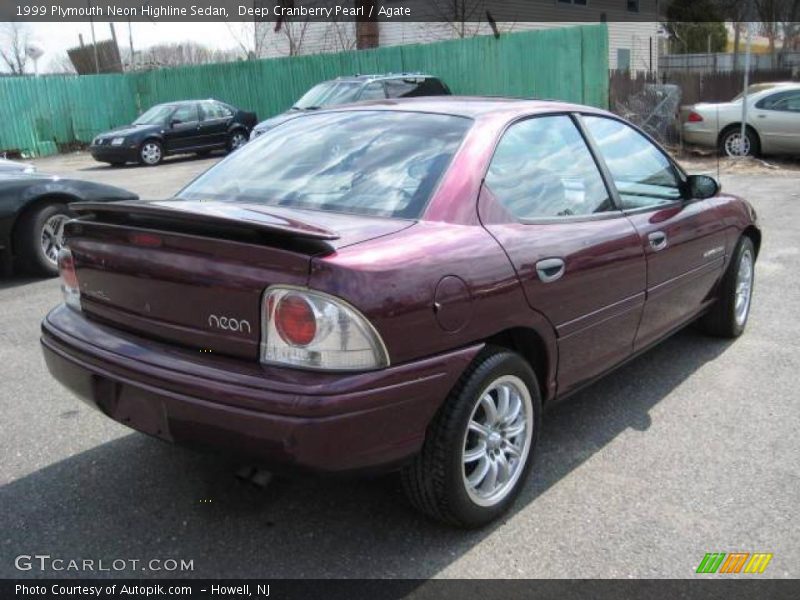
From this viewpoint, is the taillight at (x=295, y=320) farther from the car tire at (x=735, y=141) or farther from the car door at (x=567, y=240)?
the car tire at (x=735, y=141)

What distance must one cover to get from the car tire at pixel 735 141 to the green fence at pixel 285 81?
292 cm

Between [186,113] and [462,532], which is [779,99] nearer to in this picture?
[186,113]

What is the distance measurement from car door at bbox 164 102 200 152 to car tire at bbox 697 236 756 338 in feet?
50.4

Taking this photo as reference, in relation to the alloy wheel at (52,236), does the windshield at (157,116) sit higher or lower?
higher

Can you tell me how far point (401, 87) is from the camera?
13.9 metres

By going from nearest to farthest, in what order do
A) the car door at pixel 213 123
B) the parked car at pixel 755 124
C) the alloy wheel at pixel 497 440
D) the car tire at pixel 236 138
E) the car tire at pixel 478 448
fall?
the car tire at pixel 478 448 → the alloy wheel at pixel 497 440 → the parked car at pixel 755 124 → the car door at pixel 213 123 → the car tire at pixel 236 138

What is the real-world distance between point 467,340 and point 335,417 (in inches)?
23.2

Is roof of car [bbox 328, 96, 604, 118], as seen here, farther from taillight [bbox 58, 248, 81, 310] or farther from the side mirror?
taillight [bbox 58, 248, 81, 310]

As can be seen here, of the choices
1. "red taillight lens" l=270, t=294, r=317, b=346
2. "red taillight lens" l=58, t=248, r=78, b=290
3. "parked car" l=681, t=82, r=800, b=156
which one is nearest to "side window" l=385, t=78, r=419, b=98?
"parked car" l=681, t=82, r=800, b=156

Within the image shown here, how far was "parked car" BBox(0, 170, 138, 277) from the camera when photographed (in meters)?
6.57

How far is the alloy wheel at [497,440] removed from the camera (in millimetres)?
2770

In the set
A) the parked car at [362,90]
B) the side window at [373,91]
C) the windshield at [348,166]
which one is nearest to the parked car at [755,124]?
the parked car at [362,90]

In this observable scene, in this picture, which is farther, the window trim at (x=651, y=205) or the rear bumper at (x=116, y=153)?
the rear bumper at (x=116, y=153)

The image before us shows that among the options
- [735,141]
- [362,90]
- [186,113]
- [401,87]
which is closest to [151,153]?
[186,113]
